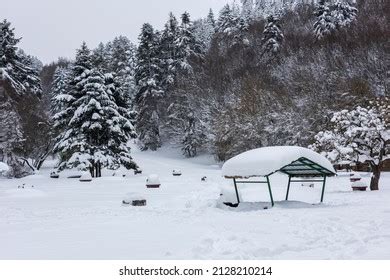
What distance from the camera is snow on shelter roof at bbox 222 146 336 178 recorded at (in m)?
14.6

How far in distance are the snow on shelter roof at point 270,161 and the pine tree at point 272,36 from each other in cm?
5102

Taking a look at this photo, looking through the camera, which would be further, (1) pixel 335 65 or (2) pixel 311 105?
(1) pixel 335 65

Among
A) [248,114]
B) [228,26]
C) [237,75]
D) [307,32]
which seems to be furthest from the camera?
[228,26]

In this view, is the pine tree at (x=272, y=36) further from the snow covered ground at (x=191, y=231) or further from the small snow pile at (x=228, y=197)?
the small snow pile at (x=228, y=197)

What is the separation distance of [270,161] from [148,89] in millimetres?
51906

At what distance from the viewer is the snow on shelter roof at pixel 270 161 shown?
1461cm

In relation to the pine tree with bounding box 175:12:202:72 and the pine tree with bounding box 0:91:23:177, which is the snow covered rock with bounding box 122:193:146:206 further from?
the pine tree with bounding box 175:12:202:72

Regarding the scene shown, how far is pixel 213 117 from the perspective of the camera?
2343 inches

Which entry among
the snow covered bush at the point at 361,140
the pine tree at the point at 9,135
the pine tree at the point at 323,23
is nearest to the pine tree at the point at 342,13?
the pine tree at the point at 323,23

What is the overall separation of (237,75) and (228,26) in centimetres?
1727

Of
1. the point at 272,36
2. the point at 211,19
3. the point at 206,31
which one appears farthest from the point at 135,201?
the point at 211,19

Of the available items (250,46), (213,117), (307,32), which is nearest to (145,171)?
(213,117)

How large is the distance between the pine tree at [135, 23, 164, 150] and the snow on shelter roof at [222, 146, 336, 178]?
4895cm
